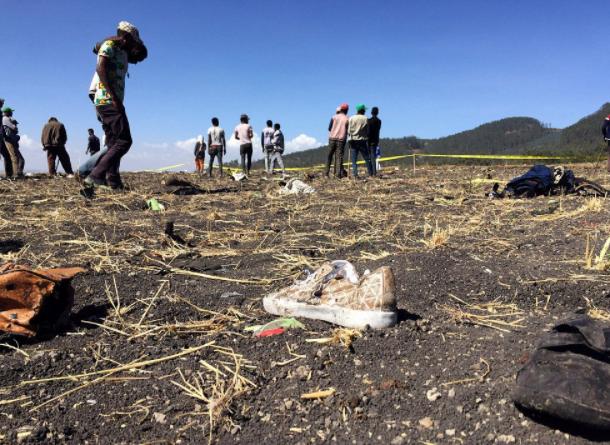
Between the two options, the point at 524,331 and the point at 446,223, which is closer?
the point at 524,331

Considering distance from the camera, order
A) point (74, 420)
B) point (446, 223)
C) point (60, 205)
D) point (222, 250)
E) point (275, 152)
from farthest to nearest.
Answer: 1. point (275, 152)
2. point (60, 205)
3. point (446, 223)
4. point (222, 250)
5. point (74, 420)

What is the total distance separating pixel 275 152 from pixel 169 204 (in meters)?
8.44

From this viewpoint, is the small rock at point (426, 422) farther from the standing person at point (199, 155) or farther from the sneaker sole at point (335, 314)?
the standing person at point (199, 155)

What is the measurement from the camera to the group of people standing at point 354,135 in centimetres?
1002

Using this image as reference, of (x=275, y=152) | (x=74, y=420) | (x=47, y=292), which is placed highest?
(x=275, y=152)

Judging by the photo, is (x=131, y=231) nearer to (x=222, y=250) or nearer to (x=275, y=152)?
(x=222, y=250)

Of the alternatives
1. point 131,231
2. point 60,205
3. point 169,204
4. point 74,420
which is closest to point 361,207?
point 169,204

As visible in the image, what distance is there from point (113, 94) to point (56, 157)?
22.4ft

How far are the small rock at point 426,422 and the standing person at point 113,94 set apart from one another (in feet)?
17.2

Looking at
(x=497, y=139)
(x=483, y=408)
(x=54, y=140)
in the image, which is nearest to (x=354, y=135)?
(x=54, y=140)

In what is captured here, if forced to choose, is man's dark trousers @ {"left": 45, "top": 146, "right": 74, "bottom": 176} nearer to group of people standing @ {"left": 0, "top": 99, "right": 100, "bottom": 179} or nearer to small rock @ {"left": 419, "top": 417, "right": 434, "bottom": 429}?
group of people standing @ {"left": 0, "top": 99, "right": 100, "bottom": 179}

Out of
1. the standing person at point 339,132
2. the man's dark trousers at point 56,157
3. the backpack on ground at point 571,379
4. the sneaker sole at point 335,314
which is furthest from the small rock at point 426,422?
the man's dark trousers at point 56,157

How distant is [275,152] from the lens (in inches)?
550

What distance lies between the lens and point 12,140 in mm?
10422
